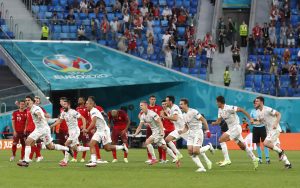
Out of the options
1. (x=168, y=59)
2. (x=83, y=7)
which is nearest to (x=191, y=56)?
(x=168, y=59)

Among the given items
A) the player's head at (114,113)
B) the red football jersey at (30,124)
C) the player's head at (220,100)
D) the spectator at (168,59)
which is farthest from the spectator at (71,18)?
the player's head at (220,100)

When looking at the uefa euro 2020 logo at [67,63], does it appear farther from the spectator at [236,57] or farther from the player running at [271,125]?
the player running at [271,125]

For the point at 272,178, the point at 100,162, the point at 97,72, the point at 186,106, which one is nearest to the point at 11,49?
the point at 97,72

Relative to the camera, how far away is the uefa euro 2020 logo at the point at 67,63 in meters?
58.4

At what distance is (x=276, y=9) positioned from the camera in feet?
207

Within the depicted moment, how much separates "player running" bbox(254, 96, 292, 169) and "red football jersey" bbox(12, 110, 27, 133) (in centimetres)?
911

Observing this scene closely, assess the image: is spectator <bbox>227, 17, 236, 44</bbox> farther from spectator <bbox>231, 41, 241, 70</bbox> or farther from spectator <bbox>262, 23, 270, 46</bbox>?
Answer: spectator <bbox>231, 41, 241, 70</bbox>

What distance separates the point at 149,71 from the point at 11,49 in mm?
8617

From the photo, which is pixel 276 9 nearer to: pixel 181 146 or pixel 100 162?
pixel 181 146

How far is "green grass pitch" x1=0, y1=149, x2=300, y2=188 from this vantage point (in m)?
23.5

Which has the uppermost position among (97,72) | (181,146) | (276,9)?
(276,9)

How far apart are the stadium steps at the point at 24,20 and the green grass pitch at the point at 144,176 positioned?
2855 centimetres

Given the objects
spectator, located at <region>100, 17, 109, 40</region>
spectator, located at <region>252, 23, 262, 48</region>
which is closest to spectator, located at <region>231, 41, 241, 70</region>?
spectator, located at <region>252, 23, 262, 48</region>

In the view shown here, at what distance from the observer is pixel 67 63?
59062 mm
